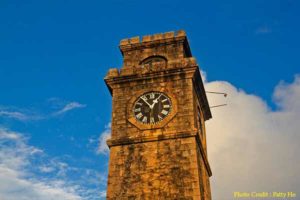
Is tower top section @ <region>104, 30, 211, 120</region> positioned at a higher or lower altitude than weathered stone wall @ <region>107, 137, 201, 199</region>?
higher

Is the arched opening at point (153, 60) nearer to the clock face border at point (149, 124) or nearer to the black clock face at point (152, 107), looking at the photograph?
the clock face border at point (149, 124)

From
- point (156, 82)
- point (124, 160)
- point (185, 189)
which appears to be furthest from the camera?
point (156, 82)

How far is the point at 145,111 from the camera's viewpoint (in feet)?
92.3

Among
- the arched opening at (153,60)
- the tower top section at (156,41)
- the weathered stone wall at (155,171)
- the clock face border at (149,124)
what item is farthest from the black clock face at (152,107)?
the tower top section at (156,41)

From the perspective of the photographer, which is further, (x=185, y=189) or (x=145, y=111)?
(x=145, y=111)

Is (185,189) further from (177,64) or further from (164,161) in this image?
(177,64)

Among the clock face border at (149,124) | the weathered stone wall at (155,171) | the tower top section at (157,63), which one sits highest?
the tower top section at (157,63)

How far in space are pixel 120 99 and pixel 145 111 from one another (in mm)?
2052

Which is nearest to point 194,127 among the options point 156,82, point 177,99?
point 177,99

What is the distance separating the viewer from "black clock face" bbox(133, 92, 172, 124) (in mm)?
27641

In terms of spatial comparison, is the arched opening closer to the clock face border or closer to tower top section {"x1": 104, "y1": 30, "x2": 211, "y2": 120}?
tower top section {"x1": 104, "y1": 30, "x2": 211, "y2": 120}

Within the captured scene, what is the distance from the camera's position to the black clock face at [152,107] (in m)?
27.6

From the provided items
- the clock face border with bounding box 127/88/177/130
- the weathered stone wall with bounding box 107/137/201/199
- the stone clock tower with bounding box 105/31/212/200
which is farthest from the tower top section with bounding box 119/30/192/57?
the weathered stone wall with bounding box 107/137/201/199

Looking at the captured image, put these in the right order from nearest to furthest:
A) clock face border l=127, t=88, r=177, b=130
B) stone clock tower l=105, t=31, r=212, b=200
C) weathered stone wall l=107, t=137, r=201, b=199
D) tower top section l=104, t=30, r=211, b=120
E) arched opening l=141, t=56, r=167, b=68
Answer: weathered stone wall l=107, t=137, r=201, b=199 → stone clock tower l=105, t=31, r=212, b=200 → clock face border l=127, t=88, r=177, b=130 → tower top section l=104, t=30, r=211, b=120 → arched opening l=141, t=56, r=167, b=68
